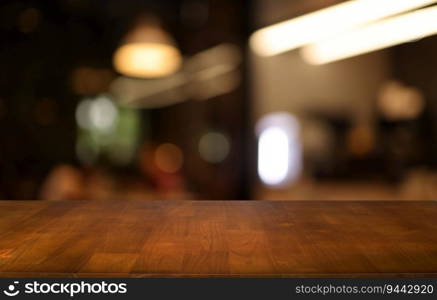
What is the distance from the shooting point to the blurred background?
3303 mm

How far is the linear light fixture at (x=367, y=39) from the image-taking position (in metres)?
3.34

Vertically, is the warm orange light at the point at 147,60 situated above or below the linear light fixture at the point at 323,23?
below

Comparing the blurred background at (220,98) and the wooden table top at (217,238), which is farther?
the blurred background at (220,98)

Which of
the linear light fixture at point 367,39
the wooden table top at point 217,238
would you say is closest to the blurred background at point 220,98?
the linear light fixture at point 367,39

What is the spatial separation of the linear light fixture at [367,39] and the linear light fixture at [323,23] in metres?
0.04

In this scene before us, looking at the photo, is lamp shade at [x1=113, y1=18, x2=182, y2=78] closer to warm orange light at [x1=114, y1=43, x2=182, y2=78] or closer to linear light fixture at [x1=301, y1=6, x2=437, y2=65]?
warm orange light at [x1=114, y1=43, x2=182, y2=78]

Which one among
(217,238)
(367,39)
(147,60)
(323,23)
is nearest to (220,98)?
(147,60)

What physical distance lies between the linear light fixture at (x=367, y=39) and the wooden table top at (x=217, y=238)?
2.25m

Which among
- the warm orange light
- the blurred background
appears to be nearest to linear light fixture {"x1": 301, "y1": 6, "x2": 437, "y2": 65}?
the blurred background

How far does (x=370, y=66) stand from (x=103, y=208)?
2.55 m

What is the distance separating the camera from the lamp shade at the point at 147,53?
10.9 ft

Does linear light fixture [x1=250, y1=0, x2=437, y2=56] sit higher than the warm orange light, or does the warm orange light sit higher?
linear light fixture [x1=250, y1=0, x2=437, y2=56]

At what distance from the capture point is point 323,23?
3428 millimetres

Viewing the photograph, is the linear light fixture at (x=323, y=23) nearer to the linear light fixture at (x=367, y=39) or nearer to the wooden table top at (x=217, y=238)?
the linear light fixture at (x=367, y=39)
